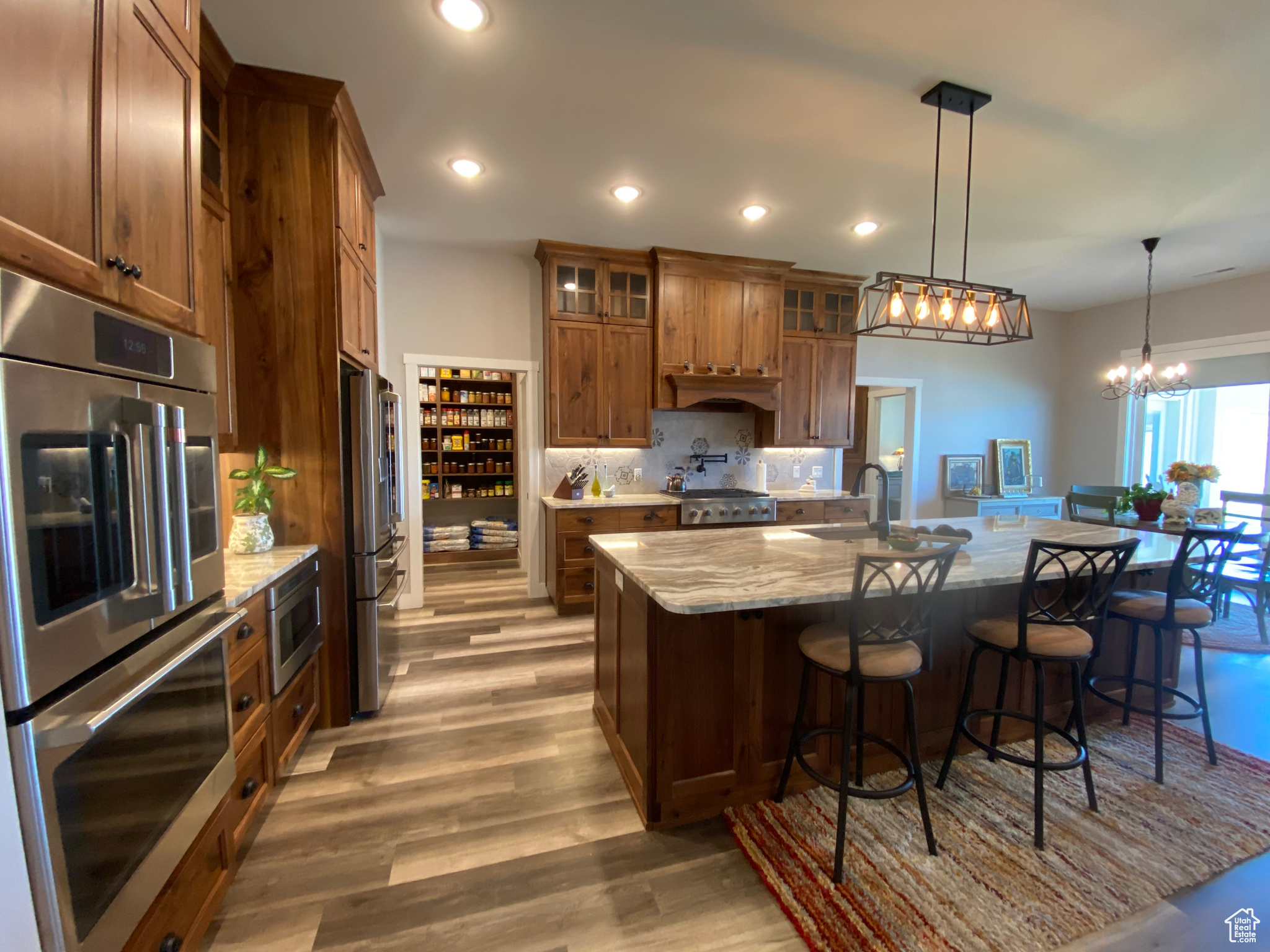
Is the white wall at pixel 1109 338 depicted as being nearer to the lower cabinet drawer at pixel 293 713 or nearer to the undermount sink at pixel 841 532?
the undermount sink at pixel 841 532

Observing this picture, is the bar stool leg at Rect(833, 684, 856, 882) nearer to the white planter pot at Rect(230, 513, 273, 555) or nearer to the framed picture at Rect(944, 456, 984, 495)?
the white planter pot at Rect(230, 513, 273, 555)

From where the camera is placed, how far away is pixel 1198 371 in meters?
5.13

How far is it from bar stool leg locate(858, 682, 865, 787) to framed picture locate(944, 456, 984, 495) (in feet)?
14.9

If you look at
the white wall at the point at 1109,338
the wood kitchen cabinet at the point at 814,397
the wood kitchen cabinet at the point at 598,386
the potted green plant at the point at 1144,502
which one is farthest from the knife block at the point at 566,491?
the white wall at the point at 1109,338

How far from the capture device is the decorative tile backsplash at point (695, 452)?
4629 mm

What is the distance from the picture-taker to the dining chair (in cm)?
417

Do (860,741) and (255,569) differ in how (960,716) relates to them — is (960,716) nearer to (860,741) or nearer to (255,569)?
A: (860,741)

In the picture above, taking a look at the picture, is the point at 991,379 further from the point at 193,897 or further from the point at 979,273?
the point at 193,897

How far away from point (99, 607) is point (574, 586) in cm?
323

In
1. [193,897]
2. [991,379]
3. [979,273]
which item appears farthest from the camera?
[991,379]

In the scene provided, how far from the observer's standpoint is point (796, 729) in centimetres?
188

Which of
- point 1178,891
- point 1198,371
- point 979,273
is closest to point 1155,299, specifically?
point 1198,371

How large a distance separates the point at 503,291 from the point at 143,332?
3.42 meters

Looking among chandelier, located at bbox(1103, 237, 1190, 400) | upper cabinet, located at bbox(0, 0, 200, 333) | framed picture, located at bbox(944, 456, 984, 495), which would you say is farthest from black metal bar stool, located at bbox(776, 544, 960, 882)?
framed picture, located at bbox(944, 456, 984, 495)
